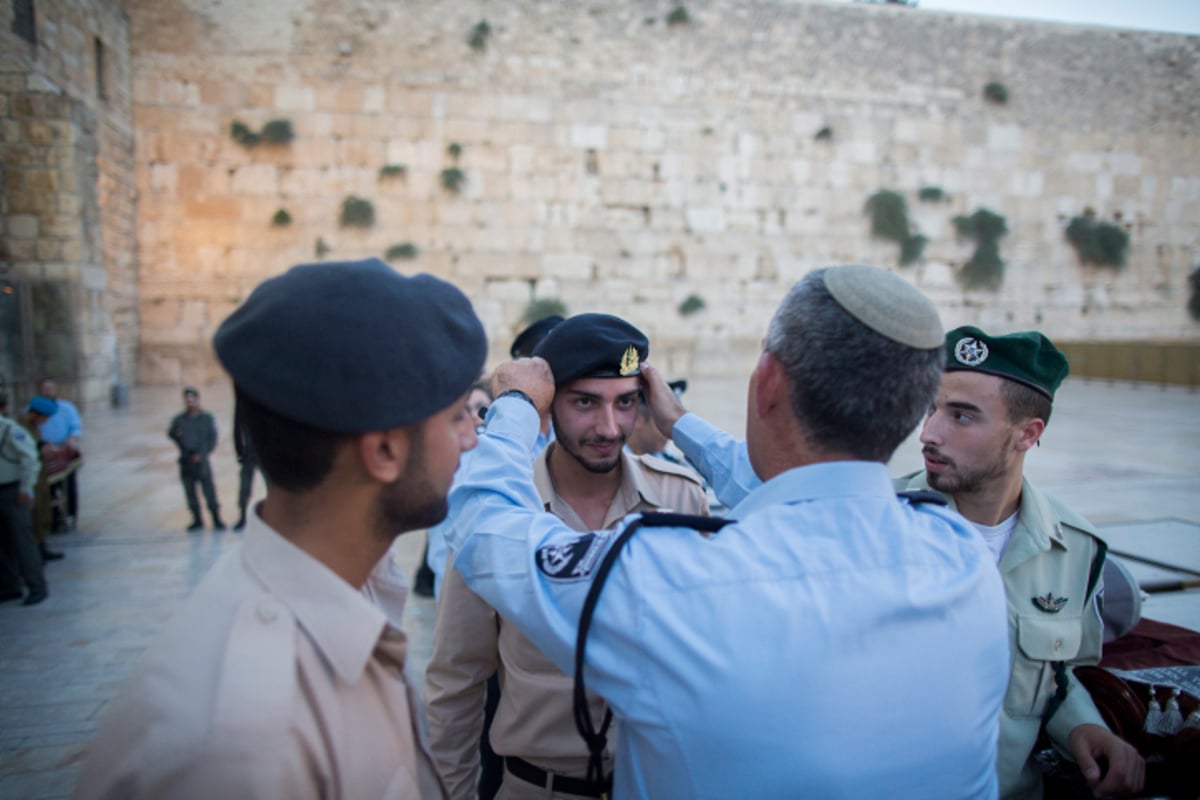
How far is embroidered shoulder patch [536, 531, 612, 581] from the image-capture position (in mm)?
1140

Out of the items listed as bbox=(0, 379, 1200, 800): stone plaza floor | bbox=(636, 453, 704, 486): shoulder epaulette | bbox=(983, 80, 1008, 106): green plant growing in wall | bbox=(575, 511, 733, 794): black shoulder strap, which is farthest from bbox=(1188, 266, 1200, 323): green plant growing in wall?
bbox=(575, 511, 733, 794): black shoulder strap

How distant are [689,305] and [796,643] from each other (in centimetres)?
1543

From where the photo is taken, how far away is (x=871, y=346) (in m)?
1.16

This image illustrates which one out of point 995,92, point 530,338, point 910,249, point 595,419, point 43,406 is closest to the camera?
point 595,419

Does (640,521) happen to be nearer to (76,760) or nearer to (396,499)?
(396,499)

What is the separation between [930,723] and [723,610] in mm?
360

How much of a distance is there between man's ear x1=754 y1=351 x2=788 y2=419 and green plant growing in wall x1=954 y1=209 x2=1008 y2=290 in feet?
60.0

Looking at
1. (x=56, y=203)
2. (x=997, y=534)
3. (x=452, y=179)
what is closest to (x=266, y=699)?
(x=997, y=534)

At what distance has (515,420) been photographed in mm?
1543

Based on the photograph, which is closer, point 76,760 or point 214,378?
point 76,760

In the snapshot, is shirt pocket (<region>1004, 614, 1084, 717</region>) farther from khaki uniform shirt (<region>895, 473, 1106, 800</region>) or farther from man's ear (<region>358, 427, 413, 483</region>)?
man's ear (<region>358, 427, 413, 483</region>)

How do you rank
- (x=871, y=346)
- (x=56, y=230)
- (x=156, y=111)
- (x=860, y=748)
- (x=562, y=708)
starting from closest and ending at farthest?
(x=860, y=748) → (x=871, y=346) → (x=562, y=708) → (x=56, y=230) → (x=156, y=111)

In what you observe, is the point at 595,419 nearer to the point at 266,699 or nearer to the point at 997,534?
the point at 997,534

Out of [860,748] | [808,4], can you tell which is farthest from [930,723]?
[808,4]
